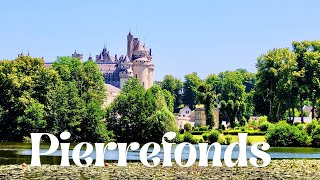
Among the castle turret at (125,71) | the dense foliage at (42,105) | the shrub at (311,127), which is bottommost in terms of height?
the shrub at (311,127)

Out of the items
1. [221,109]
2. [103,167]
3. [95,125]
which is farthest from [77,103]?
[103,167]

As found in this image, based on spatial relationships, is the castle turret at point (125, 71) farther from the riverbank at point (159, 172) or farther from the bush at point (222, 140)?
the riverbank at point (159, 172)

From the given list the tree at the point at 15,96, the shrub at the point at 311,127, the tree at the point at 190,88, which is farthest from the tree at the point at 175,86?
the shrub at the point at 311,127

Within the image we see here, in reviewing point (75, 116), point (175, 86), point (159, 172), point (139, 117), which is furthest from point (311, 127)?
point (175, 86)

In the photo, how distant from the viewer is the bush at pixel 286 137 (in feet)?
218

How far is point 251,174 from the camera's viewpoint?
1192 inches

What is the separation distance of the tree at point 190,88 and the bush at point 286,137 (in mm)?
85444

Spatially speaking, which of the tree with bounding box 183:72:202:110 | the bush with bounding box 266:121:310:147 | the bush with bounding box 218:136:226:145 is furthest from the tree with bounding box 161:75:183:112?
the bush with bounding box 266:121:310:147

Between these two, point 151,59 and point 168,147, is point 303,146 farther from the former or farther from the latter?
point 151,59

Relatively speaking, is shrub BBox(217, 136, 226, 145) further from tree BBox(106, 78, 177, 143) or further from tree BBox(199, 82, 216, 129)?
tree BBox(199, 82, 216, 129)

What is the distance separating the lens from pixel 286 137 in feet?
219

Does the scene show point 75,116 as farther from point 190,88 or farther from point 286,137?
point 190,88

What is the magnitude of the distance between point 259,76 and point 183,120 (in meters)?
34.5

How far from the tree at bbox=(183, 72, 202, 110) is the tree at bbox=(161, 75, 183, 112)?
4.20 m
